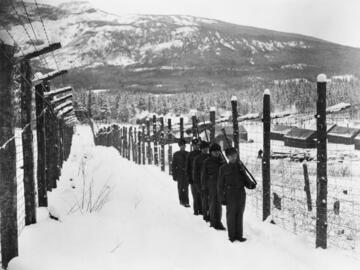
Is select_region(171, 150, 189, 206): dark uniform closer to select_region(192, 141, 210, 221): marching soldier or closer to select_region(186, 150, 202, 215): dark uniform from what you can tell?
select_region(186, 150, 202, 215): dark uniform

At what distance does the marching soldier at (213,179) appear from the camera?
854 centimetres

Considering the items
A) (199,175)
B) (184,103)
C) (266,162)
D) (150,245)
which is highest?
(266,162)

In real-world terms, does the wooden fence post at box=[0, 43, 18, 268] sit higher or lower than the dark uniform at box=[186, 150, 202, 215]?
higher

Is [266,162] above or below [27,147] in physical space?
below

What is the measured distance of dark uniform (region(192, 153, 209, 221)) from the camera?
9.45 meters

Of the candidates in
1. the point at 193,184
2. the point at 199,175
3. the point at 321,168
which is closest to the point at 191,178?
the point at 193,184

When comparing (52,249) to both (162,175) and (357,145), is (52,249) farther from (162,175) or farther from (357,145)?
(357,145)

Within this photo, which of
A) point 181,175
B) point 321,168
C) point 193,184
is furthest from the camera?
point 181,175

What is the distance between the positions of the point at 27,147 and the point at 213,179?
3.55m

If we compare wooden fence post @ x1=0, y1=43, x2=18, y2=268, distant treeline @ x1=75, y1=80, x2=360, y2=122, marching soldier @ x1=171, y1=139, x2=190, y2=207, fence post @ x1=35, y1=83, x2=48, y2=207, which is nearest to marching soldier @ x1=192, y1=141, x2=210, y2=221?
marching soldier @ x1=171, y1=139, x2=190, y2=207

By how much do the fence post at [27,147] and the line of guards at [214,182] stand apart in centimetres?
308

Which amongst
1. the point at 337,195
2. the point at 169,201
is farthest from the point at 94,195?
the point at 337,195

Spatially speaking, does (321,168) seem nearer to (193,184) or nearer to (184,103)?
(193,184)

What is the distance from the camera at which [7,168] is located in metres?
5.31
